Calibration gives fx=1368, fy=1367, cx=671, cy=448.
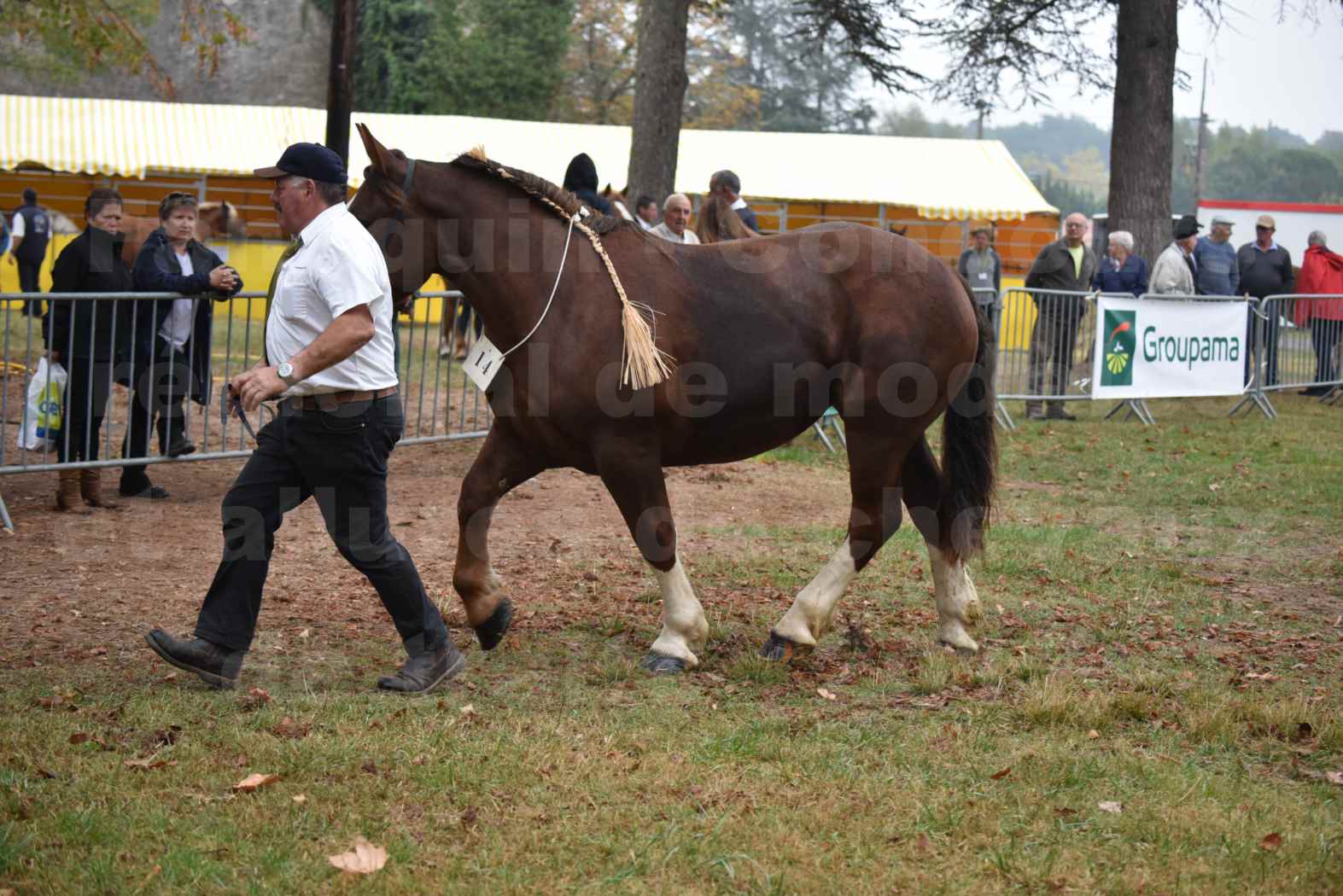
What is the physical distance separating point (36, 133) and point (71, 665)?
2158 cm

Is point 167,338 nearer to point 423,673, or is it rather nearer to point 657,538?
point 423,673

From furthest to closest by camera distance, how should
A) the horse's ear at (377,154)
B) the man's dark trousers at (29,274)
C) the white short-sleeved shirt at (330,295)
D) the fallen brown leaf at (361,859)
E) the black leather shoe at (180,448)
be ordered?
the man's dark trousers at (29,274), the black leather shoe at (180,448), the horse's ear at (377,154), the white short-sleeved shirt at (330,295), the fallen brown leaf at (361,859)

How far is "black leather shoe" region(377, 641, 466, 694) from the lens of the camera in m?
5.13

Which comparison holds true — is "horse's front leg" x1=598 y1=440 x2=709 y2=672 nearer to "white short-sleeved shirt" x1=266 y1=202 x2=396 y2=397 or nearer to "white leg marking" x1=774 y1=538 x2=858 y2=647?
"white leg marking" x1=774 y1=538 x2=858 y2=647

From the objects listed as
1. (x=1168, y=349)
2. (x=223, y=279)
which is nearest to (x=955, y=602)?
(x=223, y=279)

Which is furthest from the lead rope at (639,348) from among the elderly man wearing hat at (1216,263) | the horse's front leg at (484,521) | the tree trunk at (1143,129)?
the tree trunk at (1143,129)

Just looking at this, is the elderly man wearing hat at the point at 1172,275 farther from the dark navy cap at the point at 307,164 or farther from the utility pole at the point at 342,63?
the dark navy cap at the point at 307,164

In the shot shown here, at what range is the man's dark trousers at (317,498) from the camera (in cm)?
493

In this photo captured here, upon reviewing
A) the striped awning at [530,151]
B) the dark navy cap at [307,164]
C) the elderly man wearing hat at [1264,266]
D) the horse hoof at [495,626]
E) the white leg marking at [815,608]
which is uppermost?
the striped awning at [530,151]

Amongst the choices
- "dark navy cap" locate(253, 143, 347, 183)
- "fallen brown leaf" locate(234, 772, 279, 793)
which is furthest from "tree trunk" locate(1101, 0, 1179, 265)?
"fallen brown leaf" locate(234, 772, 279, 793)

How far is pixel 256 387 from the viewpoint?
4.55m

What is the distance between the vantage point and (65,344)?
8391 mm

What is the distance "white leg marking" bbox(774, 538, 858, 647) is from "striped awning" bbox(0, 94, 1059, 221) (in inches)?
747

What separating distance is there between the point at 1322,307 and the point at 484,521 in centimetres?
1409
